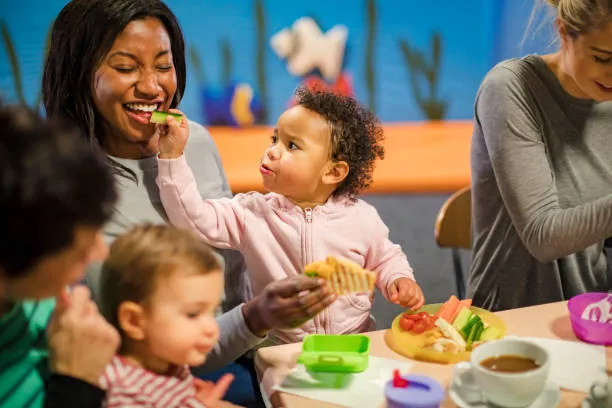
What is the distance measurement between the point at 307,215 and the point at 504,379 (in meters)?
0.58

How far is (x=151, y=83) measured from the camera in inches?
52.9

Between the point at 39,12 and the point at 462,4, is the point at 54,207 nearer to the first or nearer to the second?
the point at 39,12

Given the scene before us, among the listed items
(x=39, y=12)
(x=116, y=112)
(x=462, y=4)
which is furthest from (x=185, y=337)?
(x=462, y=4)

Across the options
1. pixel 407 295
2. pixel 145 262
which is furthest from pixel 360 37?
pixel 145 262

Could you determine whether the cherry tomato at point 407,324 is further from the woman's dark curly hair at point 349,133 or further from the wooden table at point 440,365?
the woman's dark curly hair at point 349,133

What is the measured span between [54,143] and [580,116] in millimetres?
1297

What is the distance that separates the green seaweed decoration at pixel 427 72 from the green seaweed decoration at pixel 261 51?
0.76 metres

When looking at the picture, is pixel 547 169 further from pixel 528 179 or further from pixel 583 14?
pixel 583 14

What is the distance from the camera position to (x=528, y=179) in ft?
5.02

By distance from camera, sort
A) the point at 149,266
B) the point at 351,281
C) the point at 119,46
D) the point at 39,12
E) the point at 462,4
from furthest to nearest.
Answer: the point at 462,4
the point at 39,12
the point at 119,46
the point at 351,281
the point at 149,266

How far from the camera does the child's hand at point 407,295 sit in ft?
4.37

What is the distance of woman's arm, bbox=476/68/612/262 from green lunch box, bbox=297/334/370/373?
1.83 feet

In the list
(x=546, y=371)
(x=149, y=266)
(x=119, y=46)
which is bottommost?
(x=546, y=371)

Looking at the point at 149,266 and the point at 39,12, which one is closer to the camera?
the point at 149,266
